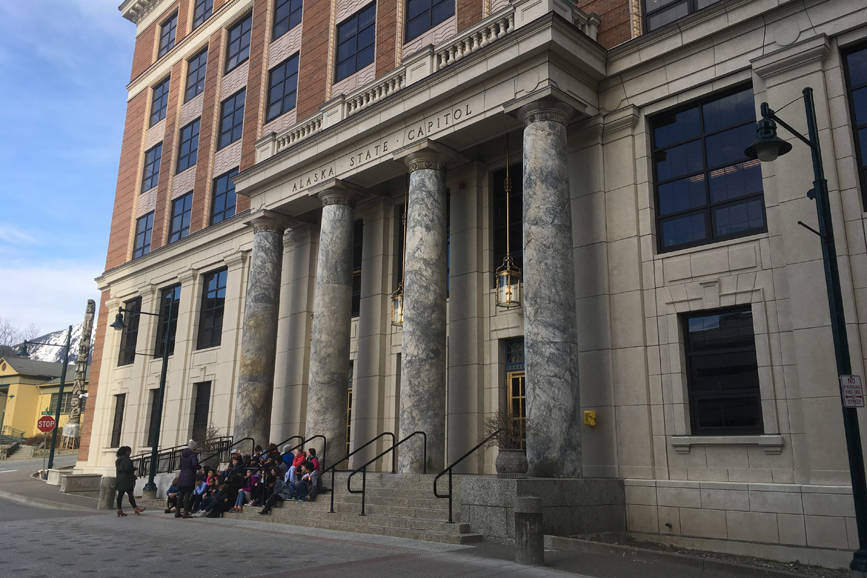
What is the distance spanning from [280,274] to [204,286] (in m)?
7.35

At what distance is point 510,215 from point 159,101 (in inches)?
1033

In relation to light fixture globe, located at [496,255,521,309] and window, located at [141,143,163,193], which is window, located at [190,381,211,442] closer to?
window, located at [141,143,163,193]

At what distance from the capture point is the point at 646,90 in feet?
53.2

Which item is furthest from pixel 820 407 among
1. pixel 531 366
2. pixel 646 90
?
pixel 646 90

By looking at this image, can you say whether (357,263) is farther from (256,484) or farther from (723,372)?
(723,372)

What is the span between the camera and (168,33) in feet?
125

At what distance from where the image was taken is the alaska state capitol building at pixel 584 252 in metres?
13.0

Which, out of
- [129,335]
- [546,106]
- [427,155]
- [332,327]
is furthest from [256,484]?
[129,335]

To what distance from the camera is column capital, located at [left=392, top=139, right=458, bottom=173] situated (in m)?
18.1

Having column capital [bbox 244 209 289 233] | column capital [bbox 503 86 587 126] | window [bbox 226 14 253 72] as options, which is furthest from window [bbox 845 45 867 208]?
window [bbox 226 14 253 72]

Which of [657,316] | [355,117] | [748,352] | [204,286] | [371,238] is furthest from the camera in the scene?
[204,286]

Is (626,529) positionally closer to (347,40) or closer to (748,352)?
(748,352)

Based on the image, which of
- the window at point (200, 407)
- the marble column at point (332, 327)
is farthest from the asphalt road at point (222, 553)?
the window at point (200, 407)

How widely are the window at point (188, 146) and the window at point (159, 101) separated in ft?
10.9
